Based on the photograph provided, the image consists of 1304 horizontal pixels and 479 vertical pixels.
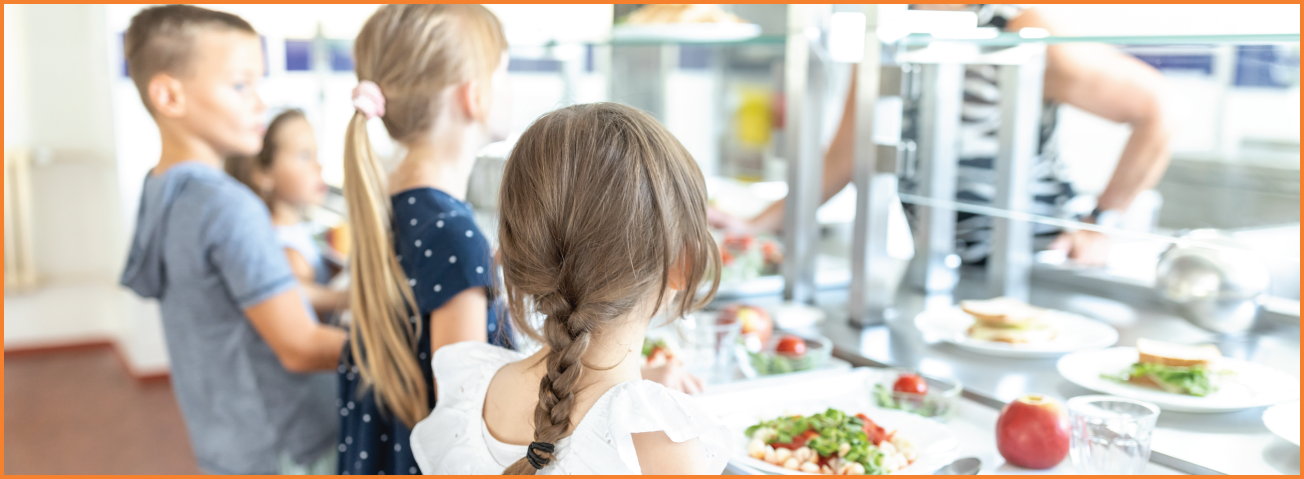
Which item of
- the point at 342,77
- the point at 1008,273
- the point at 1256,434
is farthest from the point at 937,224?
the point at 342,77

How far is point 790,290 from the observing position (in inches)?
68.2

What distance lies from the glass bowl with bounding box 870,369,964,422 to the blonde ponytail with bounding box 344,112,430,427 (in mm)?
565

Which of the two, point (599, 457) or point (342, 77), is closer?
point (599, 457)

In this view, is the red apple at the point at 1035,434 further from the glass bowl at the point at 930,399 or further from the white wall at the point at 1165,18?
the white wall at the point at 1165,18

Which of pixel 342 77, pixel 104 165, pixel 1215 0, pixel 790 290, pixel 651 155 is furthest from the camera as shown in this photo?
pixel 104 165

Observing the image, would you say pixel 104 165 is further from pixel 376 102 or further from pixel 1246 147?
pixel 1246 147

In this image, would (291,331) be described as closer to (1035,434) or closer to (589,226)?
(589,226)

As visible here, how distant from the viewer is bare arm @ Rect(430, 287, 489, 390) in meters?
1.14

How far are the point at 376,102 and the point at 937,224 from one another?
909 mm

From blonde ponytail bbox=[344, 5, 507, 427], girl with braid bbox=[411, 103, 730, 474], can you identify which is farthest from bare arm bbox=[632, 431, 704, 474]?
blonde ponytail bbox=[344, 5, 507, 427]

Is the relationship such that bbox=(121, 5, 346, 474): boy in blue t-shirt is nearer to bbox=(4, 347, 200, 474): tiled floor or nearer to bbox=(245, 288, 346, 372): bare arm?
bbox=(245, 288, 346, 372): bare arm

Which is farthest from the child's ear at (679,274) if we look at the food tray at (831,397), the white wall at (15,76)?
the white wall at (15,76)

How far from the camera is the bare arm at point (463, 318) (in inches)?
44.7

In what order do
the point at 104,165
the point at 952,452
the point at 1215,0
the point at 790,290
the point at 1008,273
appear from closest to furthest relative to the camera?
the point at 952,452 < the point at 1215,0 < the point at 1008,273 < the point at 790,290 < the point at 104,165
